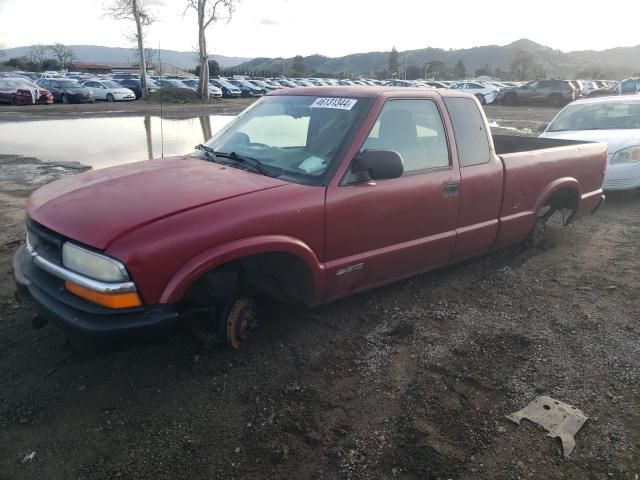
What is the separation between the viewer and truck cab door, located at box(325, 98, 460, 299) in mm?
3416

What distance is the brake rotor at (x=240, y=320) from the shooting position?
3174 millimetres

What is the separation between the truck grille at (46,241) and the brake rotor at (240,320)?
1046 millimetres

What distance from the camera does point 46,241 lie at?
114 inches

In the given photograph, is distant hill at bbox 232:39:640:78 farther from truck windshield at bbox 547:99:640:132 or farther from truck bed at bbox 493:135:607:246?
truck bed at bbox 493:135:607:246

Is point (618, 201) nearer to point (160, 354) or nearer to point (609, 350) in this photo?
point (609, 350)

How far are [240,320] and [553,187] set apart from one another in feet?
11.8

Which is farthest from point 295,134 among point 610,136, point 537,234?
point 610,136

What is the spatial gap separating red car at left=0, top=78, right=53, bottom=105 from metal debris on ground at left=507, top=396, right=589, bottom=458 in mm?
28969

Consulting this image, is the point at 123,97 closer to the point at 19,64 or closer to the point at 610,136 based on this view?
the point at 610,136

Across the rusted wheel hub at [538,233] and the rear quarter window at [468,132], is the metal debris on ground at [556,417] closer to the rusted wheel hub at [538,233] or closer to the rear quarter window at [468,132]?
the rear quarter window at [468,132]

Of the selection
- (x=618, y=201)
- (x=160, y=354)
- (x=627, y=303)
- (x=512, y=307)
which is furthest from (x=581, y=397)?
(x=618, y=201)

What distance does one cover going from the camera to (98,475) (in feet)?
7.65

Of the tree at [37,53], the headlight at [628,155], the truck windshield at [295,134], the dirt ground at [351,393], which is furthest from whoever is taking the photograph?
the tree at [37,53]

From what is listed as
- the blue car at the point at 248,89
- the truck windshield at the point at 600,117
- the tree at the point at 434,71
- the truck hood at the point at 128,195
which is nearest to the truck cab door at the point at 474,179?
the truck hood at the point at 128,195
